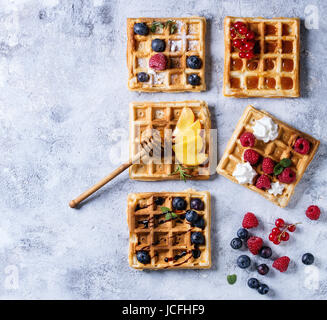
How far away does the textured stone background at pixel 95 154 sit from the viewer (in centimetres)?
339

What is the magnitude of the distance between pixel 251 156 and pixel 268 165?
0.15 meters

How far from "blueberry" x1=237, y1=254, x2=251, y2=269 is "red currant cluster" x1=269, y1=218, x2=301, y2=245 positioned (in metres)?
0.24

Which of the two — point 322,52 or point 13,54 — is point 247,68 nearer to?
point 322,52

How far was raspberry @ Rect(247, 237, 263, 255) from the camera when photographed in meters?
3.37

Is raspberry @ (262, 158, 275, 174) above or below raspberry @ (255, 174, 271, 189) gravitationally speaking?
above

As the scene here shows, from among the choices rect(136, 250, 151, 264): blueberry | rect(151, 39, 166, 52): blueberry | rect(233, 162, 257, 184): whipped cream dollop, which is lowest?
rect(136, 250, 151, 264): blueberry

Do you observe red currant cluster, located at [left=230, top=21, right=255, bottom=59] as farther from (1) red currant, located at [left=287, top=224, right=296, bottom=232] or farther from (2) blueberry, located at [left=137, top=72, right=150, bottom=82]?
(1) red currant, located at [left=287, top=224, right=296, bottom=232]

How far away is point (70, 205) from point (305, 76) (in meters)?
2.14

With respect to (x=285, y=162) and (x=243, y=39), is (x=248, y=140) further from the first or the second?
(x=243, y=39)

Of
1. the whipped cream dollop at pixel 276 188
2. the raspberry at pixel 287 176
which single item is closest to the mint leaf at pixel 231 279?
the whipped cream dollop at pixel 276 188

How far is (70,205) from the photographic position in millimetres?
3424

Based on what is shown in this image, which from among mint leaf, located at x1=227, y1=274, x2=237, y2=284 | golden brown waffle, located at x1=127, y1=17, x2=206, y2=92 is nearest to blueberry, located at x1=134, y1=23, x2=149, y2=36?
golden brown waffle, located at x1=127, y1=17, x2=206, y2=92

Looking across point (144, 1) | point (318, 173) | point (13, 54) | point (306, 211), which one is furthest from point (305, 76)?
point (13, 54)
